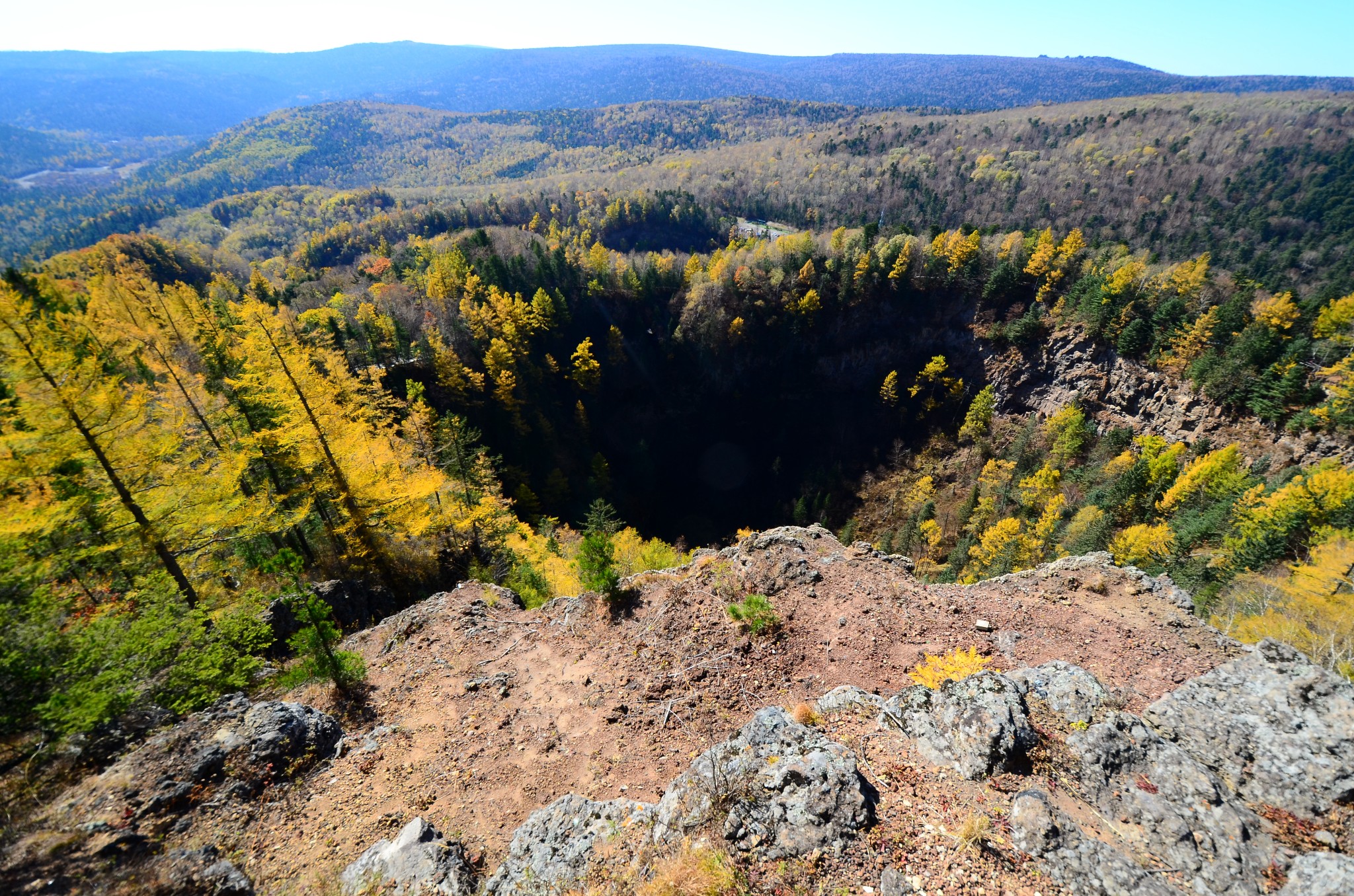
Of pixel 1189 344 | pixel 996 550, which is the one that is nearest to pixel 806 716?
pixel 996 550

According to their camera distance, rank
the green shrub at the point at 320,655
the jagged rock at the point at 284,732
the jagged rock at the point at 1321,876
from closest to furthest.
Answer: the jagged rock at the point at 1321,876, the jagged rock at the point at 284,732, the green shrub at the point at 320,655

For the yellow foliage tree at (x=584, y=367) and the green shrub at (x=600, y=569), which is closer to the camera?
the green shrub at (x=600, y=569)

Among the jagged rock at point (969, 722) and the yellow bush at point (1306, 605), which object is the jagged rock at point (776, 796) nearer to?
the jagged rock at point (969, 722)

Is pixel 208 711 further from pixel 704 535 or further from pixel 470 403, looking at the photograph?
pixel 704 535

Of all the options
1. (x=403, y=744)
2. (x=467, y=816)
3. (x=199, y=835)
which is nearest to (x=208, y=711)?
(x=199, y=835)

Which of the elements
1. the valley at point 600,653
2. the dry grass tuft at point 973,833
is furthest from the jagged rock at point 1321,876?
the dry grass tuft at point 973,833

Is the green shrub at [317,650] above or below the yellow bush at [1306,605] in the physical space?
above
